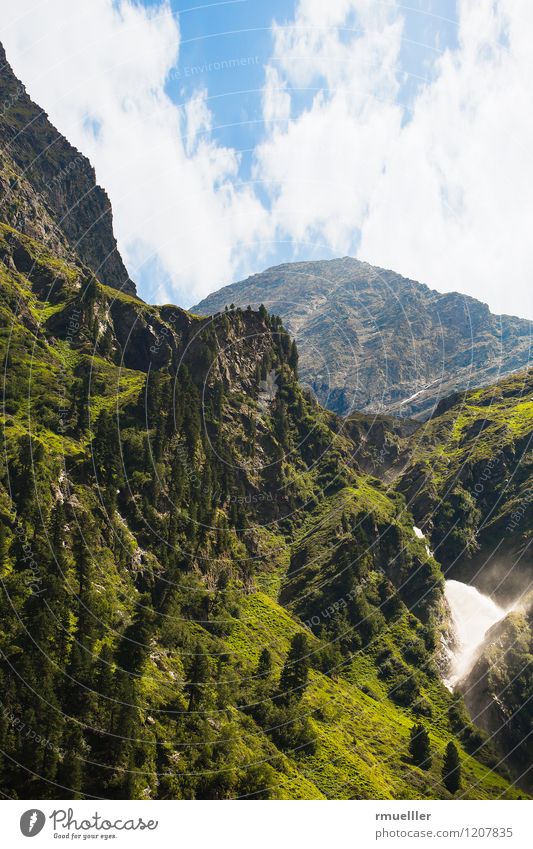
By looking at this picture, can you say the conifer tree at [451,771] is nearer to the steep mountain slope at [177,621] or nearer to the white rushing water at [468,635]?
the steep mountain slope at [177,621]

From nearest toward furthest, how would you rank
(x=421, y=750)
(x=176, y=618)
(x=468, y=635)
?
(x=176, y=618)
(x=421, y=750)
(x=468, y=635)

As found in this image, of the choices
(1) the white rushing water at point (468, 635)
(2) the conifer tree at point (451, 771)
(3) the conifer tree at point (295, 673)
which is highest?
(1) the white rushing water at point (468, 635)

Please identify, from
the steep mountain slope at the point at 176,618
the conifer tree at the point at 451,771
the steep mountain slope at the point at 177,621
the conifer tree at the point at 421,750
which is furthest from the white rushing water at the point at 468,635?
the conifer tree at the point at 421,750

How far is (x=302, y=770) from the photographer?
9838cm

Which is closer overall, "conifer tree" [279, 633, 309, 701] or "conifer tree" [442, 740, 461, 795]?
"conifer tree" [279, 633, 309, 701]

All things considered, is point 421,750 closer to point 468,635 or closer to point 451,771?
point 451,771

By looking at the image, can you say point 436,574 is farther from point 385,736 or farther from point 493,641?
point 385,736

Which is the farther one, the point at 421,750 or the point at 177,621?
the point at 421,750

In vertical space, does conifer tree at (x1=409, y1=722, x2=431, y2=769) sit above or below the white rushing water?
below

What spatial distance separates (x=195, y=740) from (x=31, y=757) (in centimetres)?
2645

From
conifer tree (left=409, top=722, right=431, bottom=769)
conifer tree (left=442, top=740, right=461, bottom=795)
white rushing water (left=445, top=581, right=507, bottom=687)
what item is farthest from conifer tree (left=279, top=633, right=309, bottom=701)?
white rushing water (left=445, top=581, right=507, bottom=687)

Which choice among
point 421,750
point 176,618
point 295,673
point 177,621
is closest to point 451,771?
point 421,750

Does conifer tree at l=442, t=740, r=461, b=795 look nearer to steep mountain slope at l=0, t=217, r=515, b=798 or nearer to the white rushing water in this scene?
steep mountain slope at l=0, t=217, r=515, b=798

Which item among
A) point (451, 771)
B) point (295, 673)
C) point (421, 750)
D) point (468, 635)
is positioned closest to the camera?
point (295, 673)
